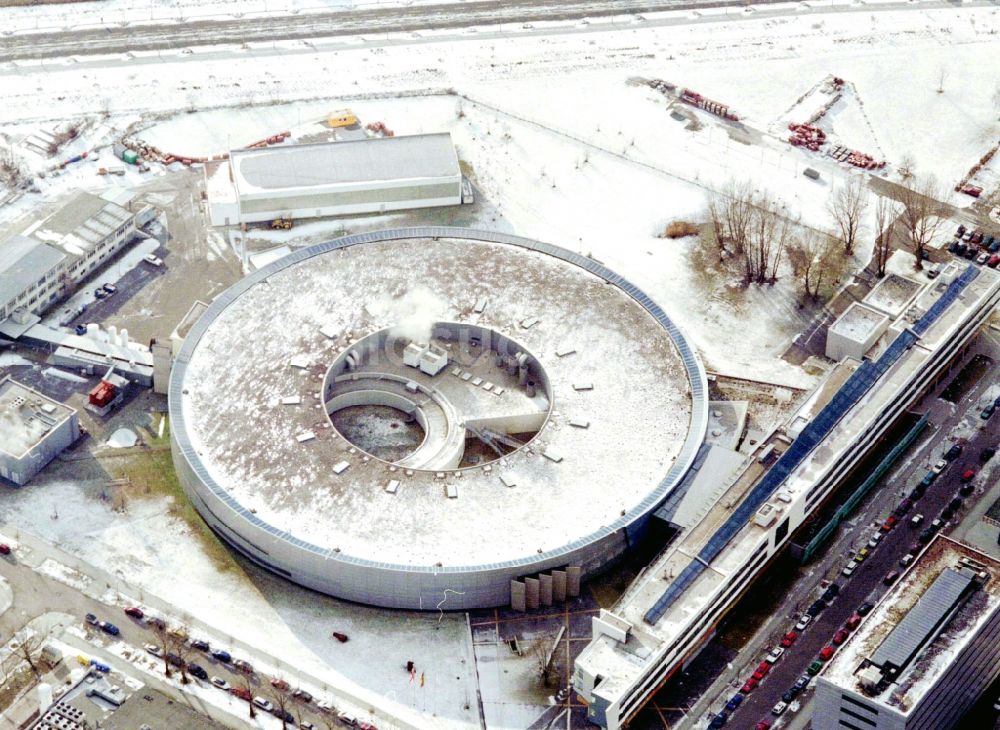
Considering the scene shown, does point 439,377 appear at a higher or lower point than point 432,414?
higher

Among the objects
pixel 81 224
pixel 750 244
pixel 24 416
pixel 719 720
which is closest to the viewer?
pixel 719 720

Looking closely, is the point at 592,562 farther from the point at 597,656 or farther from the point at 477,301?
the point at 477,301

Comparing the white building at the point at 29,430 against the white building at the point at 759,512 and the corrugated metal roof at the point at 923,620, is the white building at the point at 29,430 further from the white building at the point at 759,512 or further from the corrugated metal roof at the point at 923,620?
the corrugated metal roof at the point at 923,620

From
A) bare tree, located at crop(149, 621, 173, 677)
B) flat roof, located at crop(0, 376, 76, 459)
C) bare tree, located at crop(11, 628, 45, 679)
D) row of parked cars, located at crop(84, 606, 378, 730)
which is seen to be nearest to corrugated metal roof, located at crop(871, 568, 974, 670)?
row of parked cars, located at crop(84, 606, 378, 730)

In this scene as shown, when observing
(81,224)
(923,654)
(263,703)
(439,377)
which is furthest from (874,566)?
(81,224)

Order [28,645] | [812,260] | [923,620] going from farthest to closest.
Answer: [812,260] → [28,645] → [923,620]

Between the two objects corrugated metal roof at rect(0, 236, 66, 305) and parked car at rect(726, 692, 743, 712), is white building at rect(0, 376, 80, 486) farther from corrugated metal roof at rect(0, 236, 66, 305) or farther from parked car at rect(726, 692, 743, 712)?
parked car at rect(726, 692, 743, 712)

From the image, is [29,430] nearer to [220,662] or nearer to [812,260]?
[220,662]
